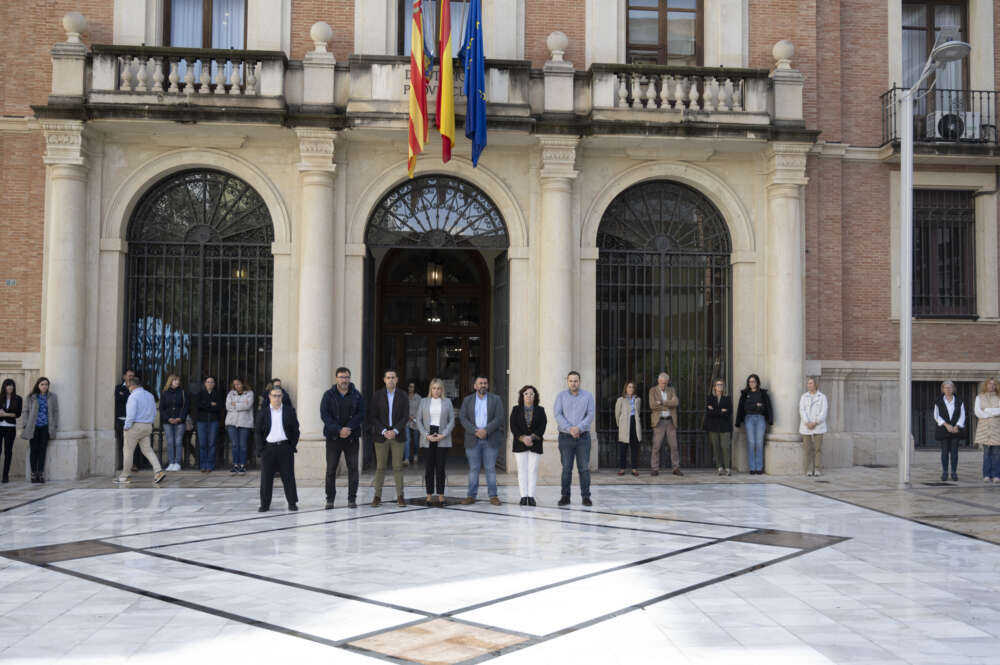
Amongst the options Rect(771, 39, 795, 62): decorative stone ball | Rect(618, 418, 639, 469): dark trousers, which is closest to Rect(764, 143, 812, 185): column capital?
Rect(771, 39, 795, 62): decorative stone ball

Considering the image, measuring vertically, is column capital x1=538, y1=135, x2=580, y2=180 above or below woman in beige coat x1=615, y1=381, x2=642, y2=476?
above

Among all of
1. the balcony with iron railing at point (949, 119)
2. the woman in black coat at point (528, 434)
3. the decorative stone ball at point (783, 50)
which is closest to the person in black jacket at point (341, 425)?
the woman in black coat at point (528, 434)

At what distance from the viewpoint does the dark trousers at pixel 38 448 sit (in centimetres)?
1428

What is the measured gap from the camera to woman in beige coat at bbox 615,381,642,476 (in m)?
15.5

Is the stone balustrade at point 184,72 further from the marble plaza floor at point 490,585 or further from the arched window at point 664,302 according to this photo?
the marble plaza floor at point 490,585

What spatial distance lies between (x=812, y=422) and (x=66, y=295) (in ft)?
41.8

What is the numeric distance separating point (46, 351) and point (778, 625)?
12.9 metres

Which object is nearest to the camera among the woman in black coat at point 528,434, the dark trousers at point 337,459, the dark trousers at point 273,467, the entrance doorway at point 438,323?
the dark trousers at point 273,467

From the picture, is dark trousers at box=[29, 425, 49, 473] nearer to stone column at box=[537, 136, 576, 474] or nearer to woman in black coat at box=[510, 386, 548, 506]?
woman in black coat at box=[510, 386, 548, 506]

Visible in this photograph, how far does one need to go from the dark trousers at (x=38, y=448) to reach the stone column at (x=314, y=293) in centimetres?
399

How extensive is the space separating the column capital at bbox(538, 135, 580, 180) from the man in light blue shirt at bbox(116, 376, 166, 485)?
7561mm

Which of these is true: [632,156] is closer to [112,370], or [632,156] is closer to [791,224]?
[791,224]

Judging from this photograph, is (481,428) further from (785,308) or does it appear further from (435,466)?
(785,308)

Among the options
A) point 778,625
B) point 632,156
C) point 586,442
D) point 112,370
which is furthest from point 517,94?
point 778,625
